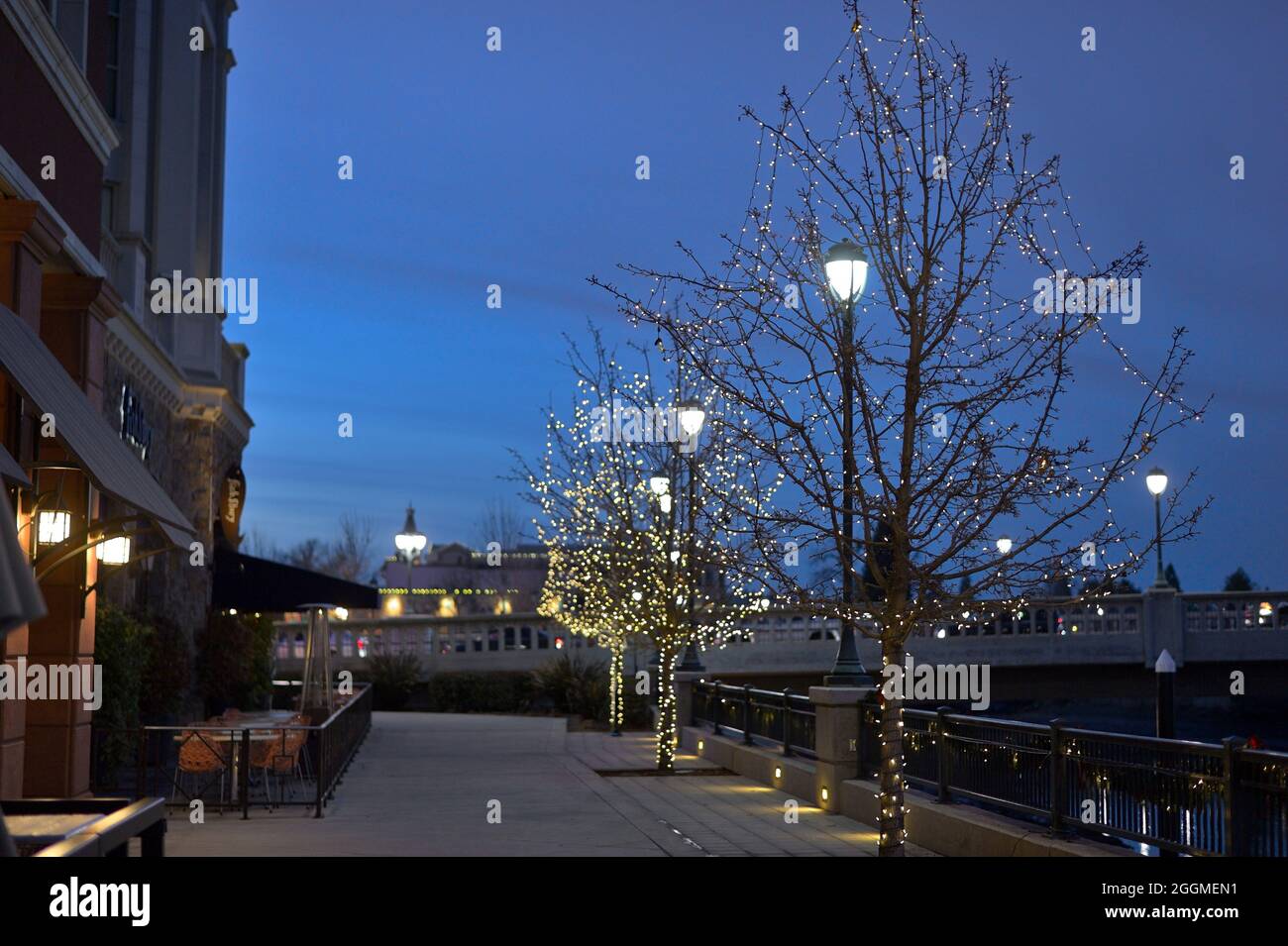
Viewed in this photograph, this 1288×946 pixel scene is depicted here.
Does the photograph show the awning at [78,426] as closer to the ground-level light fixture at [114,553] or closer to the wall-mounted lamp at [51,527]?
the wall-mounted lamp at [51,527]

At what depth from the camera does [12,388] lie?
41.4 feet

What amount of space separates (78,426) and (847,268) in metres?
6.29

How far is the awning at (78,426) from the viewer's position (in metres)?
11.1

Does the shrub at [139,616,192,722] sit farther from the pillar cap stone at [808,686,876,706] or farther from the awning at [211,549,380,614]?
the pillar cap stone at [808,686,876,706]

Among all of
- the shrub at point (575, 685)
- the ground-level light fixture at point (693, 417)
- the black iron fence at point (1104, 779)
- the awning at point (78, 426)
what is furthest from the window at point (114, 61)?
the shrub at point (575, 685)

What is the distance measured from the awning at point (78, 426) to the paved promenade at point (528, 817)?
10.2 feet

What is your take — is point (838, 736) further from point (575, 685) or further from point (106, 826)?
point (575, 685)

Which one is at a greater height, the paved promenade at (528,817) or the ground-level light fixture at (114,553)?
the ground-level light fixture at (114,553)

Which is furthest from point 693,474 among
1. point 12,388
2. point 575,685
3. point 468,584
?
point 468,584

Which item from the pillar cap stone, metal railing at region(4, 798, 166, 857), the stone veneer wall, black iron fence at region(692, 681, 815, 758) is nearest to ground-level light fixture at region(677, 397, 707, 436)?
black iron fence at region(692, 681, 815, 758)

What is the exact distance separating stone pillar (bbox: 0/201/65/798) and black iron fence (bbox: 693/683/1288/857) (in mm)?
8133

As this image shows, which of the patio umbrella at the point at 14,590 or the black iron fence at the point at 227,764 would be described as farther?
the black iron fence at the point at 227,764

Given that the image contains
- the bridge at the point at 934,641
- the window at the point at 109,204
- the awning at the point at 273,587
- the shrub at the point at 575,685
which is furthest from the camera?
the bridge at the point at 934,641
